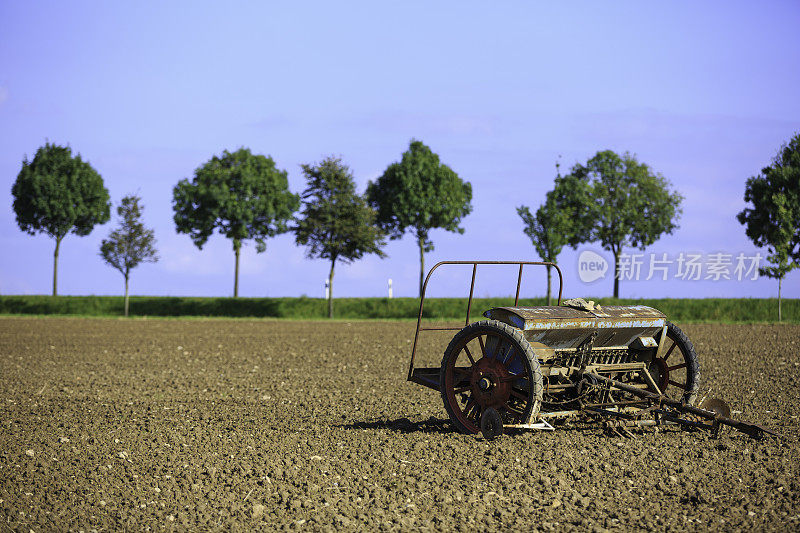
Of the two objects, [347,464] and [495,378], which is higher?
[495,378]

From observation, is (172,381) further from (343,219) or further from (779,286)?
(779,286)

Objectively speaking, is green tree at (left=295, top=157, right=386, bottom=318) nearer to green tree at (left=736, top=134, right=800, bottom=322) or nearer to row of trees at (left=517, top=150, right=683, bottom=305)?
row of trees at (left=517, top=150, right=683, bottom=305)

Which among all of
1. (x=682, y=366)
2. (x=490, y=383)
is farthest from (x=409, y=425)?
(x=682, y=366)

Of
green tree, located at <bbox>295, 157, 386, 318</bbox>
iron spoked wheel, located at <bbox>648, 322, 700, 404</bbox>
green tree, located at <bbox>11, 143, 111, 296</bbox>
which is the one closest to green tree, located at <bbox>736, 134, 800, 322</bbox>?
green tree, located at <bbox>295, 157, 386, 318</bbox>

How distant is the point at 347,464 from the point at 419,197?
136 ft

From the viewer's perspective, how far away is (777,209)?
1638 inches

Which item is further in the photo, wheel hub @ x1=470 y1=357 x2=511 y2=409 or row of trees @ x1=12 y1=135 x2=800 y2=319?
row of trees @ x1=12 y1=135 x2=800 y2=319

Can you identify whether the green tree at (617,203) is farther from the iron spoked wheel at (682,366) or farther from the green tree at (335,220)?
the iron spoked wheel at (682,366)

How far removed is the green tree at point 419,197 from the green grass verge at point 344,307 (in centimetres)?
774

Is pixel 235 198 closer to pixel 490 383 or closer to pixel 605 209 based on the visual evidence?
pixel 605 209

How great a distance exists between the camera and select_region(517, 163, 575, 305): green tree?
41.3 m

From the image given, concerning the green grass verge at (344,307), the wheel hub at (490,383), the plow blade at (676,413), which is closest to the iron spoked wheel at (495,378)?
the wheel hub at (490,383)

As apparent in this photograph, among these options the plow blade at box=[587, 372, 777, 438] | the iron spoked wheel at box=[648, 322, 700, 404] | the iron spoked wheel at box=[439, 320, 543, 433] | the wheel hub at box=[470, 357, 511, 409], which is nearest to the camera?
the iron spoked wheel at box=[439, 320, 543, 433]

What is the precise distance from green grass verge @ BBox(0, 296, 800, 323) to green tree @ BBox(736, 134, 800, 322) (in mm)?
2535
